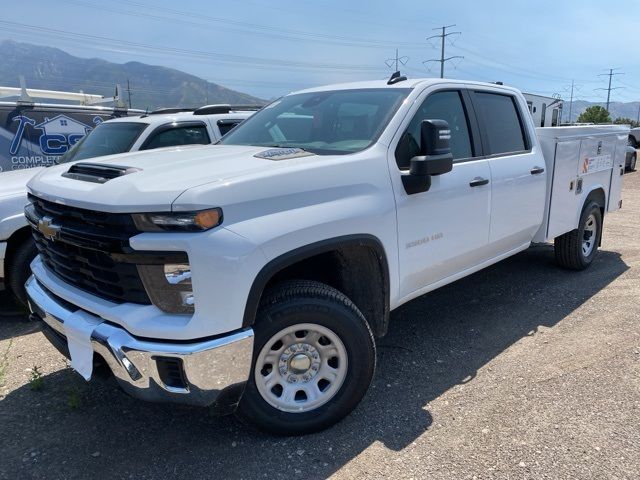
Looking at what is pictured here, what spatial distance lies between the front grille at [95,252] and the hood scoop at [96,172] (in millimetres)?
203

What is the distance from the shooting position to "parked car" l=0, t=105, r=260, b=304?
439 centimetres

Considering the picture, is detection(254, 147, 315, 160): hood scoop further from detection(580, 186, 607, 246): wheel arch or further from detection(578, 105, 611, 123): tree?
detection(578, 105, 611, 123): tree

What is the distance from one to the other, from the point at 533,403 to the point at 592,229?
11.8ft

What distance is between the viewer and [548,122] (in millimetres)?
25953

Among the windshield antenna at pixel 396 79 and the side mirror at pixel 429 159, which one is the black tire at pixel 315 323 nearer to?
the side mirror at pixel 429 159

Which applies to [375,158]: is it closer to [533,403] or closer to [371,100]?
[371,100]

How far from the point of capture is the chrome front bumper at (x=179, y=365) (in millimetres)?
2322

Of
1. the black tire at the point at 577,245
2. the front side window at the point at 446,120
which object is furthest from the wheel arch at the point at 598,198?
the front side window at the point at 446,120

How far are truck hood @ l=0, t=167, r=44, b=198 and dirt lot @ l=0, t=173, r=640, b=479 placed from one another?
4.03 ft

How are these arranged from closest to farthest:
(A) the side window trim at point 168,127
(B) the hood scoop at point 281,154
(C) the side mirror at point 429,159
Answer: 1. (B) the hood scoop at point 281,154
2. (C) the side mirror at point 429,159
3. (A) the side window trim at point 168,127

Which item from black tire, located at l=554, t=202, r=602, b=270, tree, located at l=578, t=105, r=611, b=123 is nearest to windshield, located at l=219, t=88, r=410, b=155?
black tire, located at l=554, t=202, r=602, b=270

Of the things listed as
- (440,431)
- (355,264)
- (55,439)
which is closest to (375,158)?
(355,264)

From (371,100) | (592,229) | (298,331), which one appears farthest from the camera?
(592,229)

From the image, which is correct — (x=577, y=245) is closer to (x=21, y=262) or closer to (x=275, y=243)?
(x=275, y=243)
